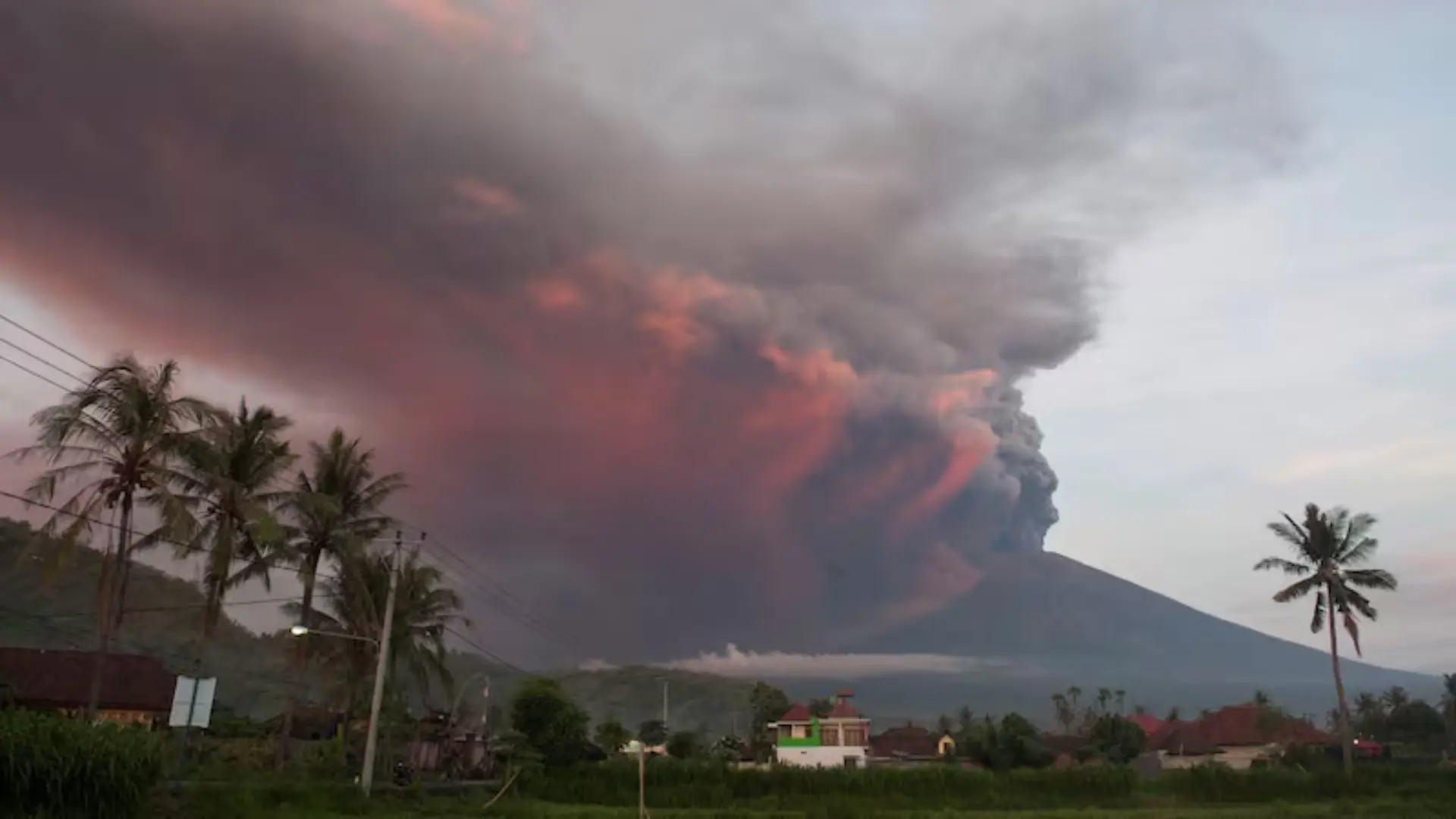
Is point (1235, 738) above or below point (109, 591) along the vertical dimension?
below

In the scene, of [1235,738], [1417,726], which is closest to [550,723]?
[1235,738]

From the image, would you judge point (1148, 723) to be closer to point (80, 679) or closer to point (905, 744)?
point (905, 744)

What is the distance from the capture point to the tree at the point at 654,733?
255 ft

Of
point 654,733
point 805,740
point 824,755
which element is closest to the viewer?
point 824,755

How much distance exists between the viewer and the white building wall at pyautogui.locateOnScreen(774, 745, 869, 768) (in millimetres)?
73125

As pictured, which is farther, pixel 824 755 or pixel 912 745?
pixel 912 745

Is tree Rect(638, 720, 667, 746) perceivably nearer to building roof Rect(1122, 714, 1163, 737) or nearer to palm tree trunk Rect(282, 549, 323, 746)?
palm tree trunk Rect(282, 549, 323, 746)

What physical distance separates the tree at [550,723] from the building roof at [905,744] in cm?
5053

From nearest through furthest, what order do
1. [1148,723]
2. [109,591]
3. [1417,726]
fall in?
1. [109,591]
2. [1417,726]
3. [1148,723]

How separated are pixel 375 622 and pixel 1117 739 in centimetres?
6241

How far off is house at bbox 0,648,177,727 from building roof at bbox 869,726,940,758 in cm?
6181

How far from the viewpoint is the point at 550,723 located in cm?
4784

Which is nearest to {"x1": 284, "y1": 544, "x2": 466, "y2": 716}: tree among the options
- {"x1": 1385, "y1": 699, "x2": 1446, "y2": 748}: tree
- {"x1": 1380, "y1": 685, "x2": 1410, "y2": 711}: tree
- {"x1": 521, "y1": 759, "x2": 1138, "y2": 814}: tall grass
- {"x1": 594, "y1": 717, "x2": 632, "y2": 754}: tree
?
{"x1": 521, "y1": 759, "x2": 1138, "y2": 814}: tall grass

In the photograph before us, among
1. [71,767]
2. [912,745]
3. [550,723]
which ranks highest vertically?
[550,723]
